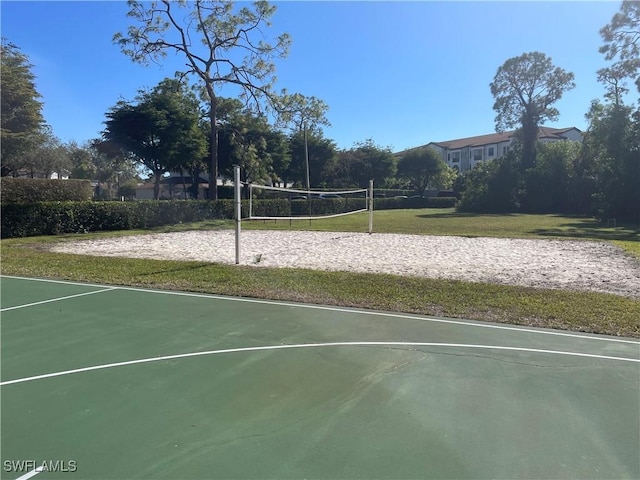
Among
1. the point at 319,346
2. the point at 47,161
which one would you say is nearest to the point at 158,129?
the point at 47,161

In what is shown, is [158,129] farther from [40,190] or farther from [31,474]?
[31,474]

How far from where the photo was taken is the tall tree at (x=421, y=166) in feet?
199

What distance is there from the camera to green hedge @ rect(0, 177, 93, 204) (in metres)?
17.6

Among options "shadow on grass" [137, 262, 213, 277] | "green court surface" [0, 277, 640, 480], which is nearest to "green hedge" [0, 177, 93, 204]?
"shadow on grass" [137, 262, 213, 277]

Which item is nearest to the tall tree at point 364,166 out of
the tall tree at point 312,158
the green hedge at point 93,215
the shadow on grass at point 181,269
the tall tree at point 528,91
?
the tall tree at point 312,158

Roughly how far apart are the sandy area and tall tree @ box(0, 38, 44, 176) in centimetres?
1654

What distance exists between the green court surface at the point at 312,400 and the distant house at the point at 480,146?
2981 inches

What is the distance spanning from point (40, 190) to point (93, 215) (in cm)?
260

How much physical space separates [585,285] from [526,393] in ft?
17.0

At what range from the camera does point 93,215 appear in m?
18.5

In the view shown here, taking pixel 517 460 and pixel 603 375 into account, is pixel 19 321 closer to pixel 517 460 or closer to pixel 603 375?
pixel 517 460

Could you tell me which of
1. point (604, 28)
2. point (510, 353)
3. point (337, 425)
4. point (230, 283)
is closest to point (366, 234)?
point (230, 283)

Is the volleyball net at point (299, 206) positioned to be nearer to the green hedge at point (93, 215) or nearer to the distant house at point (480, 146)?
the green hedge at point (93, 215)

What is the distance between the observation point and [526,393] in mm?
3566
